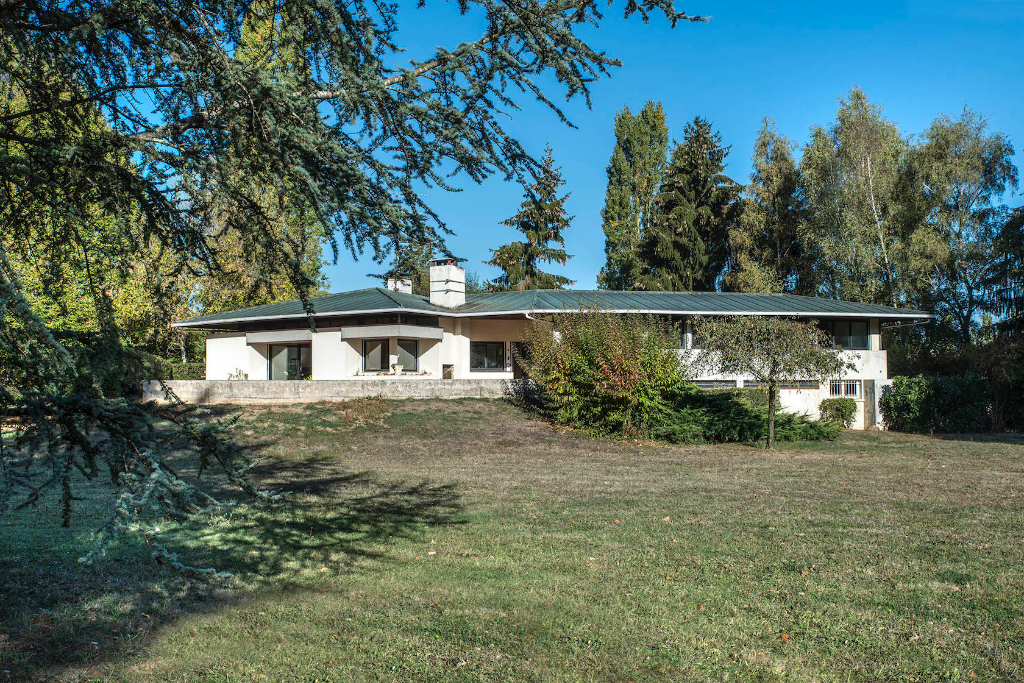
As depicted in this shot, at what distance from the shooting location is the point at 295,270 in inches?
178

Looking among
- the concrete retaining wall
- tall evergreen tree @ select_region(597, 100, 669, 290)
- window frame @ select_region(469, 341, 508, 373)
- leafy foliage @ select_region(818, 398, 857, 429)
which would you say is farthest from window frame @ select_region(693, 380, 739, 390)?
Result: tall evergreen tree @ select_region(597, 100, 669, 290)

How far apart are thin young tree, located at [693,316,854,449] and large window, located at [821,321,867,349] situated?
1210 centimetres

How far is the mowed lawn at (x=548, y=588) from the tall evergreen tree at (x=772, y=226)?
31.1m

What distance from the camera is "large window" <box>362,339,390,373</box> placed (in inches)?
1113

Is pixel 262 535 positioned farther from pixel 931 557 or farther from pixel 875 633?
pixel 931 557

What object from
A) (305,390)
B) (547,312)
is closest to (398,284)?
(305,390)

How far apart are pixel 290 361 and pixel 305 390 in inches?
335

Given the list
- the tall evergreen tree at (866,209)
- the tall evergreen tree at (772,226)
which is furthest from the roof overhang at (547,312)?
the tall evergreen tree at (772,226)

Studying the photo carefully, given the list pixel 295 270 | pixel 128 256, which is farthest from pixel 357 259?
pixel 128 256

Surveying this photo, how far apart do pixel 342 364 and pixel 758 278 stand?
79.5ft

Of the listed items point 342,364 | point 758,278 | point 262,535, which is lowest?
point 262,535

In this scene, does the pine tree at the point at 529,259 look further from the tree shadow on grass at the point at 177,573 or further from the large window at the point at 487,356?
the tree shadow on grass at the point at 177,573

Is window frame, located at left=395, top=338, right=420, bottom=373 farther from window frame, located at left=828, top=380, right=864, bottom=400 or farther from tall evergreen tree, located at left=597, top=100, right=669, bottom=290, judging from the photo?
tall evergreen tree, located at left=597, top=100, right=669, bottom=290

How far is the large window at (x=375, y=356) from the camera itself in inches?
1113
